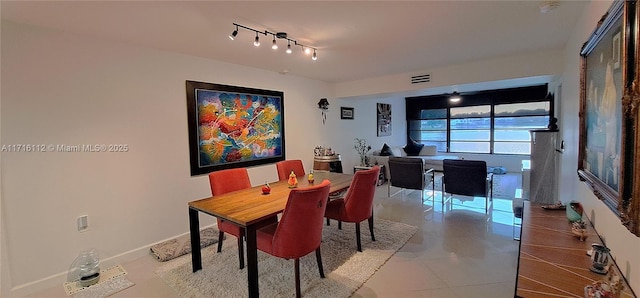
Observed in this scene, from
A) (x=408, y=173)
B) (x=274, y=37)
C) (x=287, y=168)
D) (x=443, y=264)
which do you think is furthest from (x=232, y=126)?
(x=443, y=264)

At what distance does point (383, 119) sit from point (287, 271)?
5746 millimetres

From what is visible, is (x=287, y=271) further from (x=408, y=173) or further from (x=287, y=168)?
(x=408, y=173)

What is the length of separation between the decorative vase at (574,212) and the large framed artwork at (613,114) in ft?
0.86

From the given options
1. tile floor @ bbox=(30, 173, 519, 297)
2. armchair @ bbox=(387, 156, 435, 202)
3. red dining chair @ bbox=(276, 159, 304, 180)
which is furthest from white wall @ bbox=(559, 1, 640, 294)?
red dining chair @ bbox=(276, 159, 304, 180)

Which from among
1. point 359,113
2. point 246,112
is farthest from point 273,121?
point 359,113

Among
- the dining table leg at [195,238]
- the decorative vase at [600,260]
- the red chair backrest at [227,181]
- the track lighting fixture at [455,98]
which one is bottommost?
the dining table leg at [195,238]

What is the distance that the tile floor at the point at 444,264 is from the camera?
2.26 metres

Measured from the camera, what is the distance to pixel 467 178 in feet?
13.4

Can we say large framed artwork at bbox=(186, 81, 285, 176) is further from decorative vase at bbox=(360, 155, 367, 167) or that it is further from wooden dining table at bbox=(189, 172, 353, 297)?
decorative vase at bbox=(360, 155, 367, 167)

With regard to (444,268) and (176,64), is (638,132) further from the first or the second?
(176,64)

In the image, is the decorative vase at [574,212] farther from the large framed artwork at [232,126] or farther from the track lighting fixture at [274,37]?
the large framed artwork at [232,126]

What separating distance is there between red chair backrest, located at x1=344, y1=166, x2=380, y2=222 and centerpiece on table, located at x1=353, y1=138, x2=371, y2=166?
3516 millimetres

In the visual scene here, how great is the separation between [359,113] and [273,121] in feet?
9.25

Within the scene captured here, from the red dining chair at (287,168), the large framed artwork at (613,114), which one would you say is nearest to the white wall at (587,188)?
the large framed artwork at (613,114)
